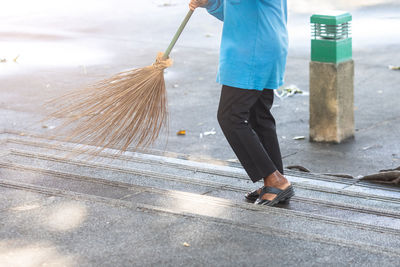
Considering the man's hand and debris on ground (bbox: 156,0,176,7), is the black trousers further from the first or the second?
debris on ground (bbox: 156,0,176,7)

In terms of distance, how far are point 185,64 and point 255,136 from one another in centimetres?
612

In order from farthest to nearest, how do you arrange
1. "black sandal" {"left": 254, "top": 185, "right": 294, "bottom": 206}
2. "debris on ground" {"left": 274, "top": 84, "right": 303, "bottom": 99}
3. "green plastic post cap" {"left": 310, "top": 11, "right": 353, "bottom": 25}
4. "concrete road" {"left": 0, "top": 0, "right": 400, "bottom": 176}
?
"debris on ground" {"left": 274, "top": 84, "right": 303, "bottom": 99} < "concrete road" {"left": 0, "top": 0, "right": 400, "bottom": 176} < "green plastic post cap" {"left": 310, "top": 11, "right": 353, "bottom": 25} < "black sandal" {"left": 254, "top": 185, "right": 294, "bottom": 206}

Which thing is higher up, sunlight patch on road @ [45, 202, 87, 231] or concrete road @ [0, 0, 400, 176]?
sunlight patch on road @ [45, 202, 87, 231]

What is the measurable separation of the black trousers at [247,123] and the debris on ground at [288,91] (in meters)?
3.87

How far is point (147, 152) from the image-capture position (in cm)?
605

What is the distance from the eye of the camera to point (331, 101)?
655cm

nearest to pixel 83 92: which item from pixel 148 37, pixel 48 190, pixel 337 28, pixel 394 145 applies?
pixel 48 190

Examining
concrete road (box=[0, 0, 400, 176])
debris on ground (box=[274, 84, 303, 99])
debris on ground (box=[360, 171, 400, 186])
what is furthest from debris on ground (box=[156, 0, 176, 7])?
debris on ground (box=[360, 171, 400, 186])

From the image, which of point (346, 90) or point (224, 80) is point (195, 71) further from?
point (224, 80)

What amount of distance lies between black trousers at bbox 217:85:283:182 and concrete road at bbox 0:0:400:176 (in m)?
1.48

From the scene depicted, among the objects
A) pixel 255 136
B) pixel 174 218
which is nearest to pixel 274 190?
pixel 255 136

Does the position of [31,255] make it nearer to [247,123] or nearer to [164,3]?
[247,123]

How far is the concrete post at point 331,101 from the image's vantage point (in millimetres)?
6520

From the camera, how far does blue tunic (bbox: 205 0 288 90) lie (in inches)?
168
